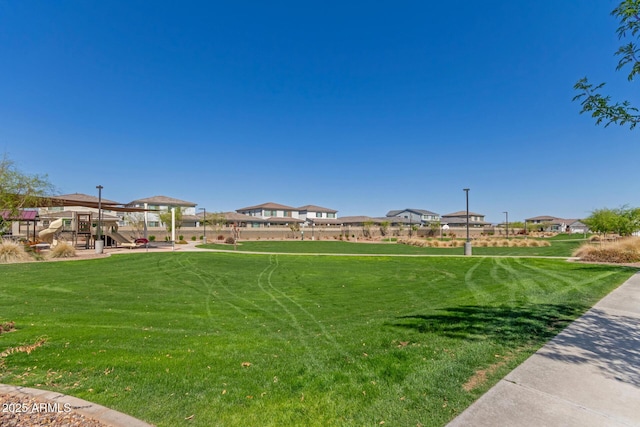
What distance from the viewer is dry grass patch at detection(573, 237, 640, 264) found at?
1627 cm

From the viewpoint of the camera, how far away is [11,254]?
16.2m

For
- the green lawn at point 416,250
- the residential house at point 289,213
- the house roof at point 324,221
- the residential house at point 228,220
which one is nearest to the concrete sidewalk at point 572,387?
the green lawn at point 416,250

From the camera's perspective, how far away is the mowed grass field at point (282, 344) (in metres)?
3.17

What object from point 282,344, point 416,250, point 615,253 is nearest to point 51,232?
point 282,344

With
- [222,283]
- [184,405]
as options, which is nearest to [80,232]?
[222,283]

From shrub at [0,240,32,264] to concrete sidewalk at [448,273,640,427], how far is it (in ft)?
69.5

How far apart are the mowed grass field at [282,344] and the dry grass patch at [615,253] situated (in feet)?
25.9

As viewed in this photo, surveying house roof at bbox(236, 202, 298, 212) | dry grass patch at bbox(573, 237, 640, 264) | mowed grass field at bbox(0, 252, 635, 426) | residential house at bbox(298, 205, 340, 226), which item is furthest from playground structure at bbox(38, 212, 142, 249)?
residential house at bbox(298, 205, 340, 226)

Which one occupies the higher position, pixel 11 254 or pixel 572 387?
pixel 11 254

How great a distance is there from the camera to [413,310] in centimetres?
709

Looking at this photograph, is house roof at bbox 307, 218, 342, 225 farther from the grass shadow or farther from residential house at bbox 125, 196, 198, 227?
the grass shadow

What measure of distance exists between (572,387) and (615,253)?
18.6 meters

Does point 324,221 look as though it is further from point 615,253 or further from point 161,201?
point 615,253

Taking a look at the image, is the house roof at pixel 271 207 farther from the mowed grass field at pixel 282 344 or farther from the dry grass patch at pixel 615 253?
the mowed grass field at pixel 282 344
